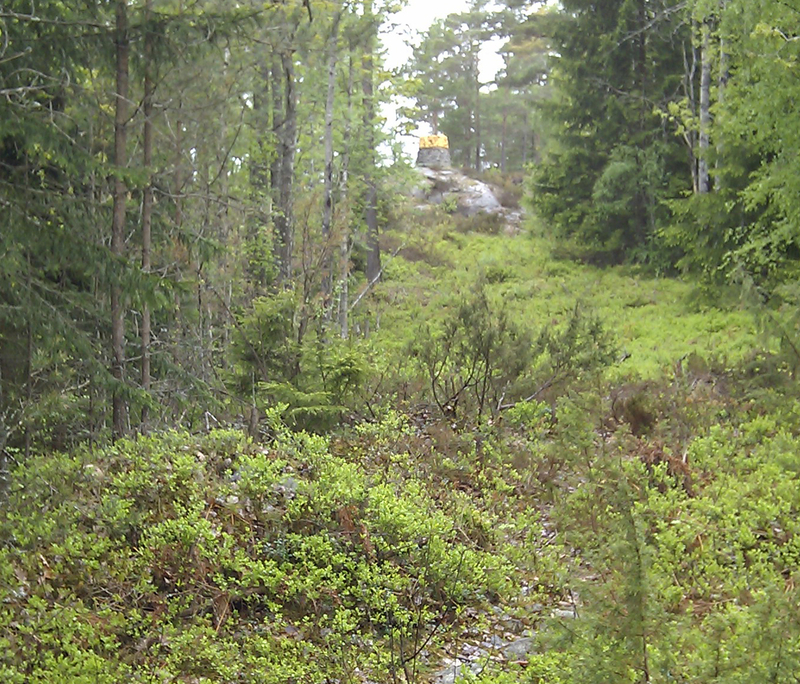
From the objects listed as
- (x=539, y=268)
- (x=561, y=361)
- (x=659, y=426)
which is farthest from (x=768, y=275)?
(x=539, y=268)

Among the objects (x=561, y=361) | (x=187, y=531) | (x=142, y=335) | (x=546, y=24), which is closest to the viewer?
(x=187, y=531)

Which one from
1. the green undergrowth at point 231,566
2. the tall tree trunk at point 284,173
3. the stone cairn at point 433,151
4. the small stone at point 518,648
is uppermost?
the stone cairn at point 433,151

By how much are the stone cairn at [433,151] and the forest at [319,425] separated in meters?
22.6

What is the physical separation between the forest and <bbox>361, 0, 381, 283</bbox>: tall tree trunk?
1.93 feet

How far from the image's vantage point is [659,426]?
9375 mm

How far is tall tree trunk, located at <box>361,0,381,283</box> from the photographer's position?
16.1m

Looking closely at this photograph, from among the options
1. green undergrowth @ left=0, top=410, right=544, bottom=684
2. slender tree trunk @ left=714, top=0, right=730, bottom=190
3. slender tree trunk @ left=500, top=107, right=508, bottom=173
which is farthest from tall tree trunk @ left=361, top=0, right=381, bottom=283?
slender tree trunk @ left=500, top=107, right=508, bottom=173

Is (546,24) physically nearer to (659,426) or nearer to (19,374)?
(659,426)

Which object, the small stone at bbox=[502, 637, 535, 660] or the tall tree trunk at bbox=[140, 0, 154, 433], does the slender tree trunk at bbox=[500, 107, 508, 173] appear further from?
the small stone at bbox=[502, 637, 535, 660]

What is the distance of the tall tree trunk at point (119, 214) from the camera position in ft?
24.4

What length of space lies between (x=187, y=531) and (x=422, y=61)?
4308 centimetres

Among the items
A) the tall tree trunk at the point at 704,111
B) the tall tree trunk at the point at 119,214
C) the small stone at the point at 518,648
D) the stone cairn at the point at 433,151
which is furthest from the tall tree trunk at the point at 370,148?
the stone cairn at the point at 433,151

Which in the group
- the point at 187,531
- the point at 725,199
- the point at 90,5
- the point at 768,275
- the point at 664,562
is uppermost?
the point at 90,5

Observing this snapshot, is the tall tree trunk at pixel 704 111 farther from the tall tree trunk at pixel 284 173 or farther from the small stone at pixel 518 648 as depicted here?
the small stone at pixel 518 648
